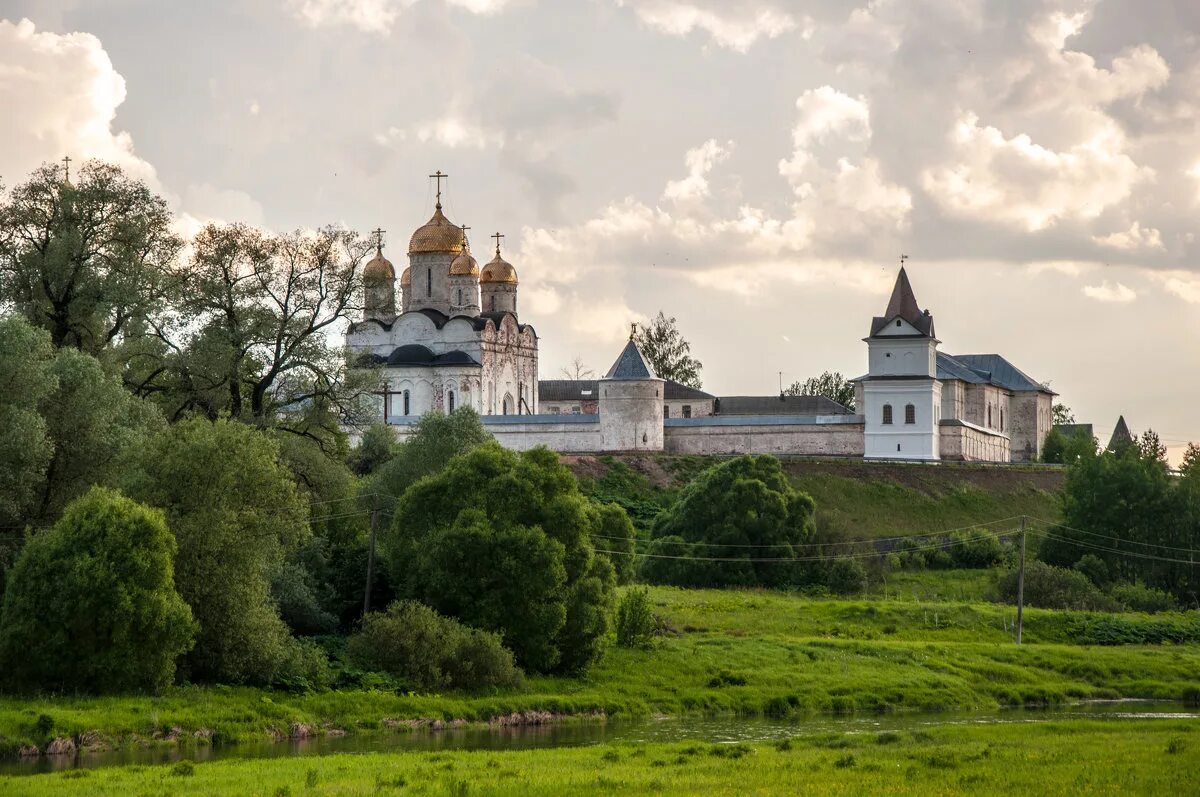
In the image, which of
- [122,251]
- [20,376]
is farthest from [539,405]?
[20,376]

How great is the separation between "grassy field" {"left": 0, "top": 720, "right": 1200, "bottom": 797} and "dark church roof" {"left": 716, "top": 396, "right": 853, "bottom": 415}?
211 ft

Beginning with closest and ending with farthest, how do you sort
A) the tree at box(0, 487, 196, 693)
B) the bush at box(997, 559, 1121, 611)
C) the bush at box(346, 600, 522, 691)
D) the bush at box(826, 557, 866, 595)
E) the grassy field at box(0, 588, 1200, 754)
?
1. the grassy field at box(0, 588, 1200, 754)
2. the tree at box(0, 487, 196, 693)
3. the bush at box(346, 600, 522, 691)
4. the bush at box(997, 559, 1121, 611)
5. the bush at box(826, 557, 866, 595)

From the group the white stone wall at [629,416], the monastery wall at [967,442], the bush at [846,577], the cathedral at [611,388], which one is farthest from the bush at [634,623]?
the monastery wall at [967,442]

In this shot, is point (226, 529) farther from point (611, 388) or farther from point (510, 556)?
point (611, 388)

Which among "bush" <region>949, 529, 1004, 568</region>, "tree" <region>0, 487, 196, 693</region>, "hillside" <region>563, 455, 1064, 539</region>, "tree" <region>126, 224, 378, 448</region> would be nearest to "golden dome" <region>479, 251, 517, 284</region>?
"hillside" <region>563, 455, 1064, 539</region>

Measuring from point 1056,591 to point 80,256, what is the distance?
94.5 ft

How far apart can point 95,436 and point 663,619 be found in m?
15.4

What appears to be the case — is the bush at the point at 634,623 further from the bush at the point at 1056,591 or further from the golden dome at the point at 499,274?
the golden dome at the point at 499,274

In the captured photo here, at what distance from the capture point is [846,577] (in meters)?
52.6

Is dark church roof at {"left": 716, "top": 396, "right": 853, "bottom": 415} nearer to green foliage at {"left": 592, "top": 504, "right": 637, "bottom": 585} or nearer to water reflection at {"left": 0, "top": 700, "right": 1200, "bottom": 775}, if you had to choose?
green foliage at {"left": 592, "top": 504, "right": 637, "bottom": 585}

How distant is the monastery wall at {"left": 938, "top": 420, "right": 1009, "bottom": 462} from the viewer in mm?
78875

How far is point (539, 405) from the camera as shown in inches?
3733

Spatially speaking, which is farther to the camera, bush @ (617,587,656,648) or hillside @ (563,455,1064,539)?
hillside @ (563,455,1064,539)

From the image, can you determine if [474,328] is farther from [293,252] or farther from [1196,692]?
[1196,692]
